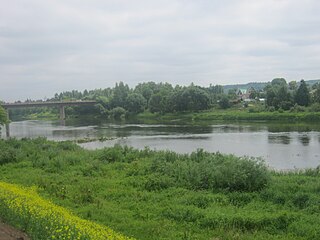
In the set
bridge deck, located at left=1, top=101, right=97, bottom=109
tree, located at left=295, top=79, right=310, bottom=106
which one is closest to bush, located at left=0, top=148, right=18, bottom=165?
tree, located at left=295, top=79, right=310, bottom=106

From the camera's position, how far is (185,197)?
45.6 feet

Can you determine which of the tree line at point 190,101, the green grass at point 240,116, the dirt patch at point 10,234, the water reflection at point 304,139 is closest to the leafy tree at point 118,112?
the tree line at point 190,101

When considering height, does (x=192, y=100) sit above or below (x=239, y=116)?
above

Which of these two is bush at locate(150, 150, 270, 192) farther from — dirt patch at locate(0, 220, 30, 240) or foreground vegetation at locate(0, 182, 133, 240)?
dirt patch at locate(0, 220, 30, 240)

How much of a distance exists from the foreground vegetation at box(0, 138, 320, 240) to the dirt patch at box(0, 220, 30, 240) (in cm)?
303

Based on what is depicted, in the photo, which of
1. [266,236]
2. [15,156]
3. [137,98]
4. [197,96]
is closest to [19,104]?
[137,98]

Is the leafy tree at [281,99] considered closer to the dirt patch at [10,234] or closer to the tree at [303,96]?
the tree at [303,96]

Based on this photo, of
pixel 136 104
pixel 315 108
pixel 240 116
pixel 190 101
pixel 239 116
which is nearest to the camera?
pixel 315 108

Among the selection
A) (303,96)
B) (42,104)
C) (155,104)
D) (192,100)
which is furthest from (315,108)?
(42,104)

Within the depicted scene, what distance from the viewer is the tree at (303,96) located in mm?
A: 73750

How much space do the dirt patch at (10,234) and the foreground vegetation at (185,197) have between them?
3.03 meters

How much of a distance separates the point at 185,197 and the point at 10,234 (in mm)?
7293

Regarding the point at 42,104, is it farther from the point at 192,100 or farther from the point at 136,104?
the point at 192,100

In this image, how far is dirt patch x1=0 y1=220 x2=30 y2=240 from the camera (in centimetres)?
779
